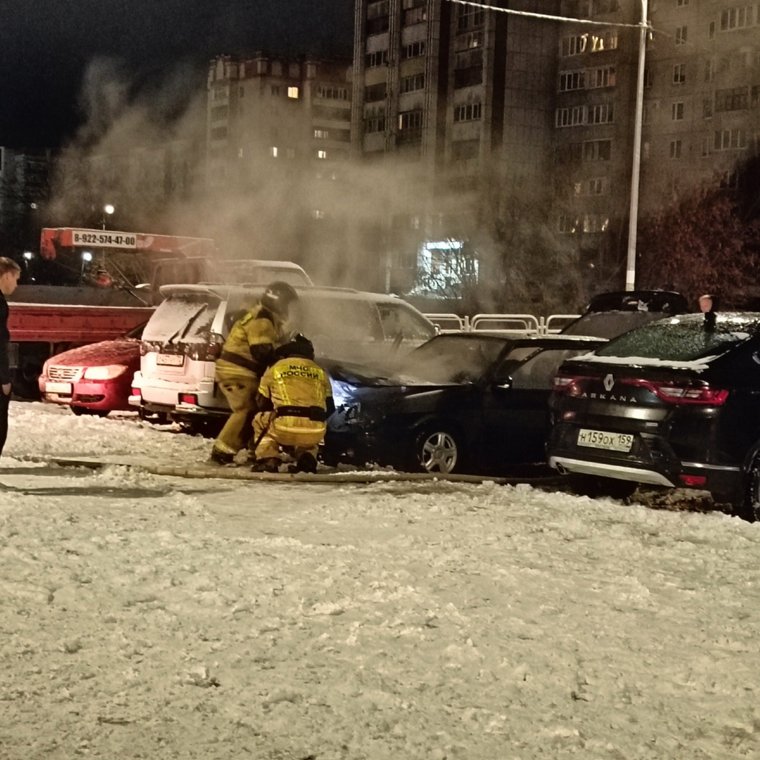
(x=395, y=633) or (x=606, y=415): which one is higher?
(x=606, y=415)

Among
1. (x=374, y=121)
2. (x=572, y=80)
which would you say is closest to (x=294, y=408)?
(x=572, y=80)

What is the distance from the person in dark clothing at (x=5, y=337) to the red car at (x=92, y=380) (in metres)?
6.17

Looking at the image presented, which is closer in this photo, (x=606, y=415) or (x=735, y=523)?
(x=735, y=523)

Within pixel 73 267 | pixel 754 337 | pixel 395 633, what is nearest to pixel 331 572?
pixel 395 633

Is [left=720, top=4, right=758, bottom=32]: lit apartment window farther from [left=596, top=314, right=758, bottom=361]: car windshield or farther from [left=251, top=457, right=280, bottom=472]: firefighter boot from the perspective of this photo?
[left=251, top=457, right=280, bottom=472]: firefighter boot

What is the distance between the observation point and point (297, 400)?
9.66 meters

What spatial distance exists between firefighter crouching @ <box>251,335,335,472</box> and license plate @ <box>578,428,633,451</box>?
2.34 m

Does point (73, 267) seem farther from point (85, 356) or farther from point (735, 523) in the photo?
point (735, 523)

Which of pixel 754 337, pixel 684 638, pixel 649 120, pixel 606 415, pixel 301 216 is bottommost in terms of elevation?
pixel 684 638

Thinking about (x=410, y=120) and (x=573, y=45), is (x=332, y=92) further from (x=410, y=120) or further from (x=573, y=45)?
(x=573, y=45)

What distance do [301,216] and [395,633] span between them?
183 feet

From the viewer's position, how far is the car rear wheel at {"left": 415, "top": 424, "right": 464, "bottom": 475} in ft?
33.3

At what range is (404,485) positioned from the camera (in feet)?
30.1

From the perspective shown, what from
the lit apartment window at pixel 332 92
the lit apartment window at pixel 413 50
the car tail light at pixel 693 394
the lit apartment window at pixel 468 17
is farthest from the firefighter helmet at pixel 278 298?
the lit apartment window at pixel 332 92
